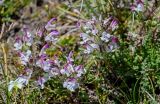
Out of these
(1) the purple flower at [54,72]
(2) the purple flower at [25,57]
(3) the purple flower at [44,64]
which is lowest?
(1) the purple flower at [54,72]

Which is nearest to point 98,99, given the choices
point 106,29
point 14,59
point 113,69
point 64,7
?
point 113,69

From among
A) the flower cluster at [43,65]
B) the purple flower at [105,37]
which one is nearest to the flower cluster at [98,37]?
the purple flower at [105,37]

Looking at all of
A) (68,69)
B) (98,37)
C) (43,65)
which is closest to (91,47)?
(98,37)

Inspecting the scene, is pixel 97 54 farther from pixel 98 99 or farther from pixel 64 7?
pixel 64 7

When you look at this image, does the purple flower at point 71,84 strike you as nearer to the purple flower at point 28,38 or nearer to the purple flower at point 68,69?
the purple flower at point 68,69

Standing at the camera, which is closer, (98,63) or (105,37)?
(105,37)

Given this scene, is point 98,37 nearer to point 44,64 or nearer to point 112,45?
point 112,45

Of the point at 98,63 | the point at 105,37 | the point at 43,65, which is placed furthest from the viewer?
the point at 98,63

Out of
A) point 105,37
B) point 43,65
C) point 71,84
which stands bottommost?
point 71,84
